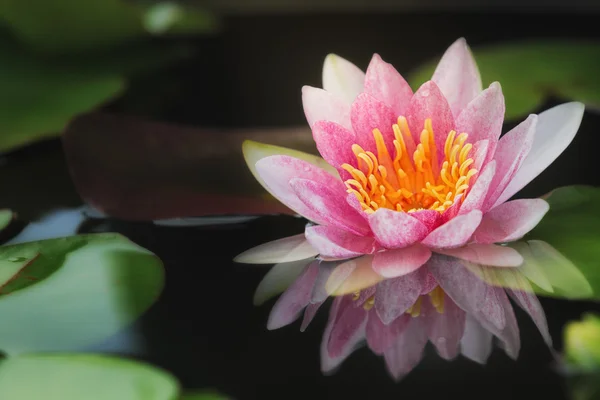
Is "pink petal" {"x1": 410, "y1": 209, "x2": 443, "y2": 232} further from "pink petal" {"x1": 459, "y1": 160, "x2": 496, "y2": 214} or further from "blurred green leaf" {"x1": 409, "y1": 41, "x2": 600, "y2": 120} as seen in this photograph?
"blurred green leaf" {"x1": 409, "y1": 41, "x2": 600, "y2": 120}

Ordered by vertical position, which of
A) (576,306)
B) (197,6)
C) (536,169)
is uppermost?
Answer: (197,6)

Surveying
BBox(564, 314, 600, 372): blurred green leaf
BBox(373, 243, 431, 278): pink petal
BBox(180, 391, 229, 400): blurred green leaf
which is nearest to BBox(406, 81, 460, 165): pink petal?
BBox(373, 243, 431, 278): pink petal

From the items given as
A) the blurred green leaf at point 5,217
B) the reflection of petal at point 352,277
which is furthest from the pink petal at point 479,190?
the blurred green leaf at point 5,217

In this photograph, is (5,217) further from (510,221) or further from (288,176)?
(510,221)

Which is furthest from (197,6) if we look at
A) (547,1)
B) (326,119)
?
(326,119)

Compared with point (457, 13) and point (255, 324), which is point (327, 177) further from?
point (457, 13)

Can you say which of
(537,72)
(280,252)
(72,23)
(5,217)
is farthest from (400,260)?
(72,23)

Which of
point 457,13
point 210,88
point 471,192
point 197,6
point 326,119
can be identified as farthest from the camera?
point 197,6

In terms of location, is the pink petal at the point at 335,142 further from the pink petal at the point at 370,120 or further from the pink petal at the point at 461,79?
the pink petal at the point at 461,79

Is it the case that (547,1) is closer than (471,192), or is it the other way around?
(471,192)
